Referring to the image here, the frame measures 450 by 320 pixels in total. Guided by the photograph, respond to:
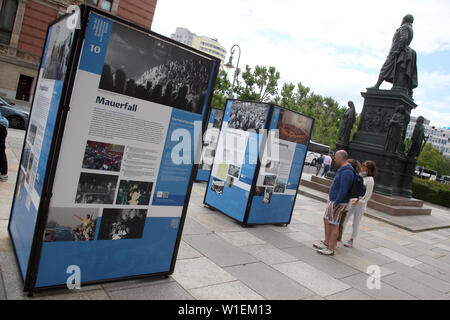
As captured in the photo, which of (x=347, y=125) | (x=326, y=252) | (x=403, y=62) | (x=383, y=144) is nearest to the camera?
(x=326, y=252)

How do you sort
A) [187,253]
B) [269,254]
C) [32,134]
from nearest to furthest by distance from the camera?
1. [32,134]
2. [187,253]
3. [269,254]

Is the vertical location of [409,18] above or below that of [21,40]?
above

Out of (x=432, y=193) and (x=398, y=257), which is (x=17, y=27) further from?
(x=432, y=193)

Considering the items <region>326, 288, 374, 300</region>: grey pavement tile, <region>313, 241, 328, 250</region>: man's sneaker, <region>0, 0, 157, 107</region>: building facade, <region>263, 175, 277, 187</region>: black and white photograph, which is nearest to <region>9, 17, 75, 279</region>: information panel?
<region>326, 288, 374, 300</region>: grey pavement tile

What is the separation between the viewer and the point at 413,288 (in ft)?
16.9

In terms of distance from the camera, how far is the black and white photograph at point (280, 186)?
703cm

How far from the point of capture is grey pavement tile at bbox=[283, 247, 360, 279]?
5.18 meters

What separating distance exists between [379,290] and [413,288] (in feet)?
2.73

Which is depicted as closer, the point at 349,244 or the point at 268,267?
the point at 268,267

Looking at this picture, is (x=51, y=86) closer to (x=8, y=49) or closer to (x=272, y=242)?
(x=272, y=242)

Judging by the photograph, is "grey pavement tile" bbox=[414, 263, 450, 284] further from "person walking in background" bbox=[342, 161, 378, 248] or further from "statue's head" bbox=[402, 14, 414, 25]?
"statue's head" bbox=[402, 14, 414, 25]

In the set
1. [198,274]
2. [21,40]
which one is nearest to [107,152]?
[198,274]

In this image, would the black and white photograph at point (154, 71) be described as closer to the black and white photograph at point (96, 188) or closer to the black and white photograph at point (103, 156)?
the black and white photograph at point (103, 156)

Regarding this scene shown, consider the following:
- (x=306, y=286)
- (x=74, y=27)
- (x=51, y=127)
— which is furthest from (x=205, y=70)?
(x=306, y=286)
